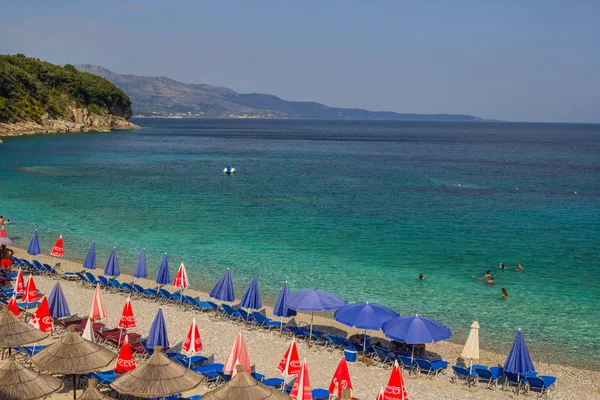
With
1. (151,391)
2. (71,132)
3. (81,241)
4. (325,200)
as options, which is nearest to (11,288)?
(81,241)

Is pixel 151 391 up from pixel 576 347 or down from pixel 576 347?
up

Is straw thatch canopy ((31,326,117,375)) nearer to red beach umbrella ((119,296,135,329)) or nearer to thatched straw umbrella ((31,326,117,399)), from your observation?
thatched straw umbrella ((31,326,117,399))

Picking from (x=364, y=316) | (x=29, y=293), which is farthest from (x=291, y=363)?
(x=29, y=293)

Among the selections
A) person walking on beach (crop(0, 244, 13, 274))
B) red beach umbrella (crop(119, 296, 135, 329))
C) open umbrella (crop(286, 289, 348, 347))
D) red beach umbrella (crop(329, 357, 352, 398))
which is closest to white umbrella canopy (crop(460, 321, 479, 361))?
open umbrella (crop(286, 289, 348, 347))

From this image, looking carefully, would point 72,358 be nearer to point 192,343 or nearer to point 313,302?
point 192,343

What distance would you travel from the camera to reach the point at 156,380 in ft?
35.9

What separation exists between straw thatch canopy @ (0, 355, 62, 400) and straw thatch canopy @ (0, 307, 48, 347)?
263 centimetres

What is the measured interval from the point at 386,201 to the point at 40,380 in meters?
40.3

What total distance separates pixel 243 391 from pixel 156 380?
2102 millimetres

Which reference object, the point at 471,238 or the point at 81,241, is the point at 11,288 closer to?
the point at 81,241

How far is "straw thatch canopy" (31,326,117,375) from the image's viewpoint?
37.7ft

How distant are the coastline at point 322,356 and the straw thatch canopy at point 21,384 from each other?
4.42 meters

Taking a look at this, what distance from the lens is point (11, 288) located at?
824 inches

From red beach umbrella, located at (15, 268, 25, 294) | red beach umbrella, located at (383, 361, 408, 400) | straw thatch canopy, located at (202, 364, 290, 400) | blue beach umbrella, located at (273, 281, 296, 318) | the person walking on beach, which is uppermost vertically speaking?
straw thatch canopy, located at (202, 364, 290, 400)
